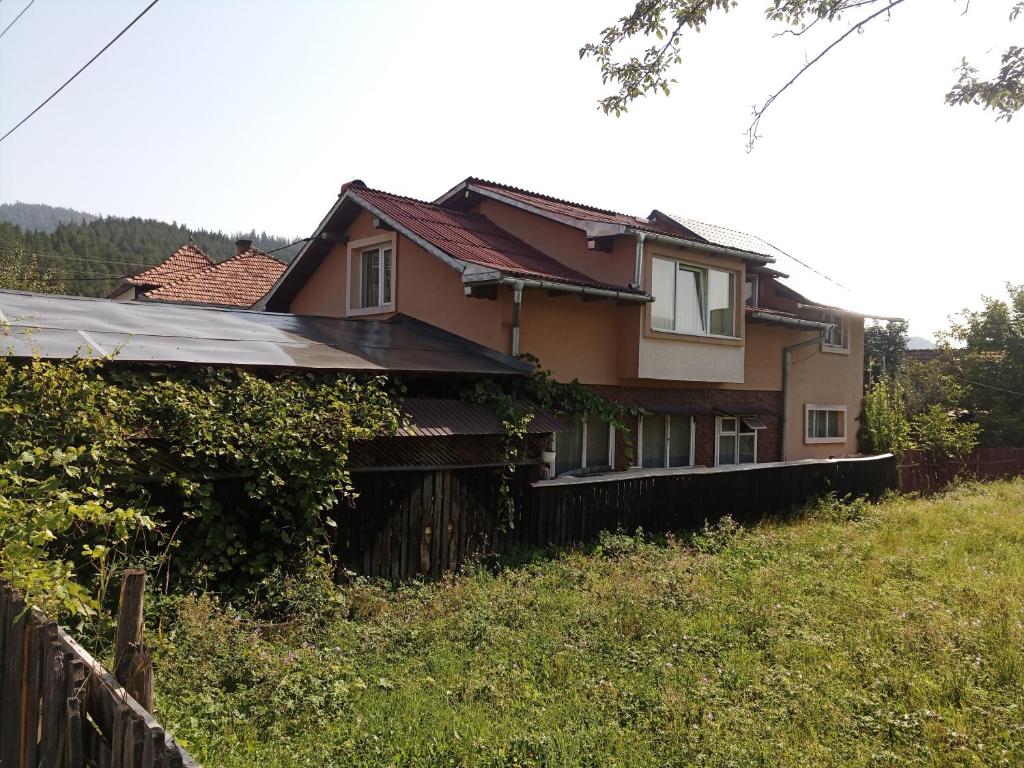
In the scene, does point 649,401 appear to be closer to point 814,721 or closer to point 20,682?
point 814,721

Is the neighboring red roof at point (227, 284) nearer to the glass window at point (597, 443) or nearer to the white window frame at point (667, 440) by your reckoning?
the glass window at point (597, 443)

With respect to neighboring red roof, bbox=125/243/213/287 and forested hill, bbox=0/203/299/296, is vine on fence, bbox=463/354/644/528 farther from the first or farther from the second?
forested hill, bbox=0/203/299/296

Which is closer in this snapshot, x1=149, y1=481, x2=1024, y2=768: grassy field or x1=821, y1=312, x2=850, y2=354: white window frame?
x1=149, y1=481, x2=1024, y2=768: grassy field

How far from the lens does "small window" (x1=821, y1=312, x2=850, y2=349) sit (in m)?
21.9

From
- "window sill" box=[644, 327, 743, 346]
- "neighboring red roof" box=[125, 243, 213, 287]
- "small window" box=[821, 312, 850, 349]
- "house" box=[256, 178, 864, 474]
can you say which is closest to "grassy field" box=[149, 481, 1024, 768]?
"house" box=[256, 178, 864, 474]

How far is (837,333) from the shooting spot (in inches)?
877

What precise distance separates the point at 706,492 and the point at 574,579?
5.09 metres

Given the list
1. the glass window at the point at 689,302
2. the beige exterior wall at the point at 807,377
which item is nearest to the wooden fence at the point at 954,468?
the beige exterior wall at the point at 807,377

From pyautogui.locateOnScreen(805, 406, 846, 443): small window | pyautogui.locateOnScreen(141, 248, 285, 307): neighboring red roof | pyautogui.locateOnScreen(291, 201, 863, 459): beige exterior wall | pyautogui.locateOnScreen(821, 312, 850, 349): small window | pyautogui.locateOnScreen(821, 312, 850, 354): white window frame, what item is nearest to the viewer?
pyautogui.locateOnScreen(291, 201, 863, 459): beige exterior wall

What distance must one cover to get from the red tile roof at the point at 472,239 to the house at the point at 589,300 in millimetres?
51

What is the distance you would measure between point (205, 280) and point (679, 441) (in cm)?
1627

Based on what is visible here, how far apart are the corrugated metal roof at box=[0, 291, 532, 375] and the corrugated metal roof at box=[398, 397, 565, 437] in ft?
1.64

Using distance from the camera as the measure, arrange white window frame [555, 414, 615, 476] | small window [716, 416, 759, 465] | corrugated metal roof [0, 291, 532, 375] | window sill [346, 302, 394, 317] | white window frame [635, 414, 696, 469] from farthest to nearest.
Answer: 1. small window [716, 416, 759, 465]
2. white window frame [635, 414, 696, 469]
3. window sill [346, 302, 394, 317]
4. white window frame [555, 414, 615, 476]
5. corrugated metal roof [0, 291, 532, 375]

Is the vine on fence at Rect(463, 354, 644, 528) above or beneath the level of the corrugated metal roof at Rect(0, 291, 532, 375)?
beneath
